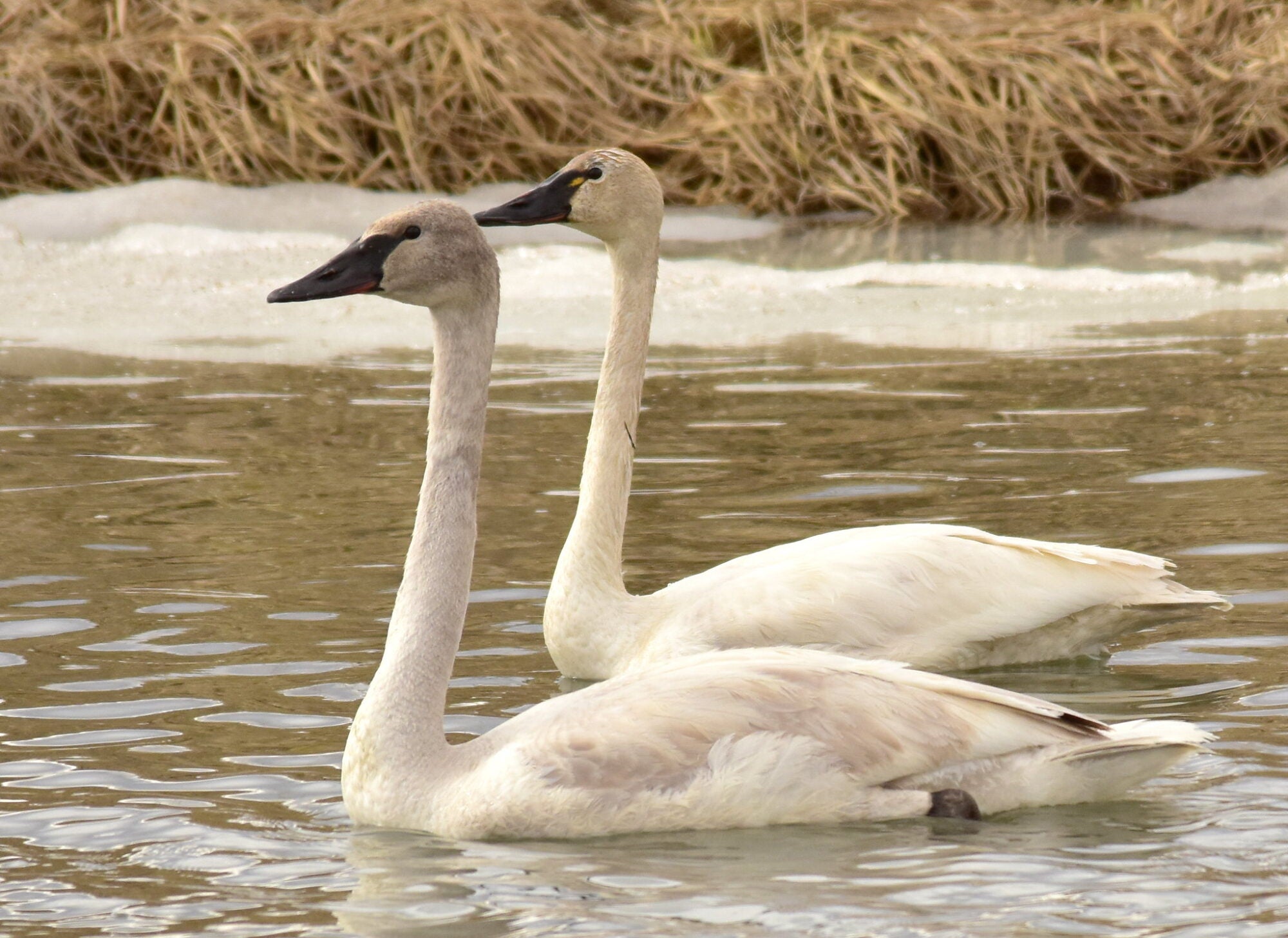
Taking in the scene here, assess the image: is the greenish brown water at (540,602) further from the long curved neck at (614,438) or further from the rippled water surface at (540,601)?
the long curved neck at (614,438)

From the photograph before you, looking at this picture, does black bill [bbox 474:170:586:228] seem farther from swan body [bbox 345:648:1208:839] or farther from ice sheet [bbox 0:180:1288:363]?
ice sheet [bbox 0:180:1288:363]

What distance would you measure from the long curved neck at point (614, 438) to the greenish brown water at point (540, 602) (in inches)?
13.9

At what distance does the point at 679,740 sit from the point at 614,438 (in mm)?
2123

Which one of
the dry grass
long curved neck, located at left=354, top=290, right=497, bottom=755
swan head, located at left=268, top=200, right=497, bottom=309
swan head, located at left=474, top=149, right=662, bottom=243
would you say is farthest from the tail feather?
the dry grass

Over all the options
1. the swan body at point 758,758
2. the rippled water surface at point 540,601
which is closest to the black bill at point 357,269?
the swan body at point 758,758

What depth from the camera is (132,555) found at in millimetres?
7672

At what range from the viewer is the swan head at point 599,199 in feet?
23.0

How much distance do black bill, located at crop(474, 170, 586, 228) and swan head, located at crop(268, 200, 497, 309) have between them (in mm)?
1752

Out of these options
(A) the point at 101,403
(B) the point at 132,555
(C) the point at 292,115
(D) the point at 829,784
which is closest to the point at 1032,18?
(C) the point at 292,115

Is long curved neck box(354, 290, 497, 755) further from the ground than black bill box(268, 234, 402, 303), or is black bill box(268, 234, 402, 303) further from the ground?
black bill box(268, 234, 402, 303)

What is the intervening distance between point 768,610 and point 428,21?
1039 centimetres

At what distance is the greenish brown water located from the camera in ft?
14.5

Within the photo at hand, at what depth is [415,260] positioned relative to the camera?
17.0 ft

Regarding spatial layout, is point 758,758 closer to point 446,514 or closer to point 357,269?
point 446,514
